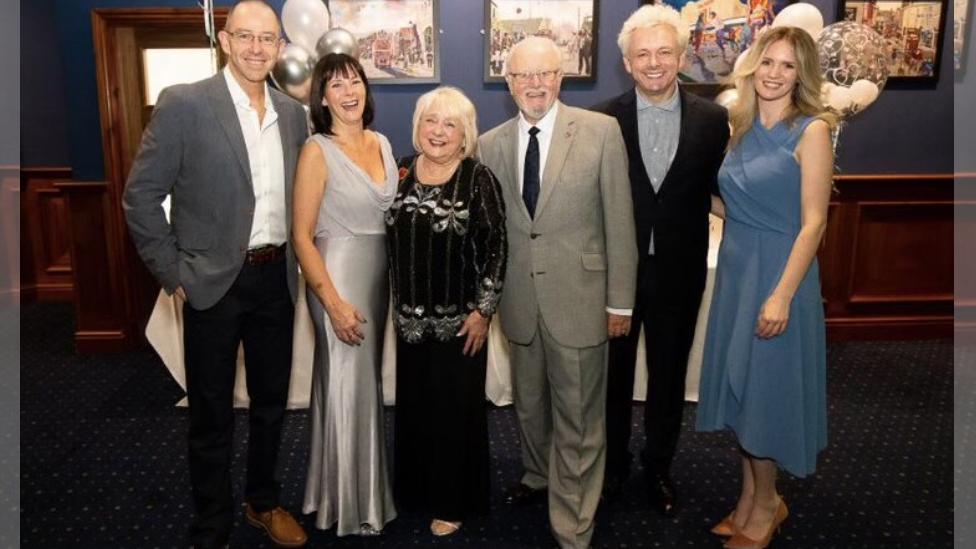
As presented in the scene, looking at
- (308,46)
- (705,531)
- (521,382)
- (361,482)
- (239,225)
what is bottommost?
(705,531)

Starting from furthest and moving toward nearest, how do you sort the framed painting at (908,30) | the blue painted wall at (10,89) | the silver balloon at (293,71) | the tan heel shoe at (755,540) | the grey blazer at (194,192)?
the framed painting at (908,30), the silver balloon at (293,71), the tan heel shoe at (755,540), the grey blazer at (194,192), the blue painted wall at (10,89)

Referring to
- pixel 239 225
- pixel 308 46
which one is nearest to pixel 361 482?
pixel 239 225

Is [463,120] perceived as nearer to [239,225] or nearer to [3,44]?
[239,225]

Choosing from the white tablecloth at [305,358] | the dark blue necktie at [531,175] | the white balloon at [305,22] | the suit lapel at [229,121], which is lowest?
the white tablecloth at [305,358]

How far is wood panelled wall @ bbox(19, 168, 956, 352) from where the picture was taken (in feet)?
15.3

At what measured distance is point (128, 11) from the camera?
14.6 feet

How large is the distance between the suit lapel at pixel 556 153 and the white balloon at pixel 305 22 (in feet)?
7.60

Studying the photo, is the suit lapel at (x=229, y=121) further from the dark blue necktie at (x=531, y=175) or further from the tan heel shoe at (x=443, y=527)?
the tan heel shoe at (x=443, y=527)

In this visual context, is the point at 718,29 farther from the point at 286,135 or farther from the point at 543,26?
the point at 286,135

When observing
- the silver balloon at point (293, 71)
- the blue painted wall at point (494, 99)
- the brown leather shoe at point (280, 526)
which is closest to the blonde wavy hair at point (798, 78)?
the brown leather shoe at point (280, 526)

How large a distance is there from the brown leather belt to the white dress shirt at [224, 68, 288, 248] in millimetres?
13

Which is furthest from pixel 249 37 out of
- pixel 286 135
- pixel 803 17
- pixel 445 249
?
pixel 803 17

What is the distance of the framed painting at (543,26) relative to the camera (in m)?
4.61

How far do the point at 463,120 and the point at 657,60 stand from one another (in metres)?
0.68
